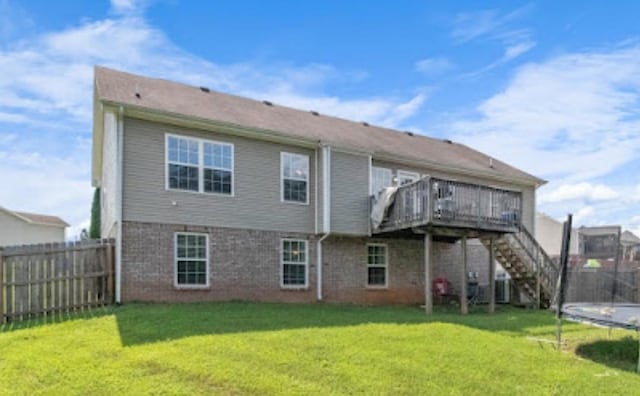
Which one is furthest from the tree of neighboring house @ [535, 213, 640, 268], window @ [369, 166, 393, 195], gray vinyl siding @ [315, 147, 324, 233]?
neighboring house @ [535, 213, 640, 268]

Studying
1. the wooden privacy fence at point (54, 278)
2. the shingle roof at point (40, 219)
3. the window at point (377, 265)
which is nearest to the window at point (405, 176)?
the window at point (377, 265)

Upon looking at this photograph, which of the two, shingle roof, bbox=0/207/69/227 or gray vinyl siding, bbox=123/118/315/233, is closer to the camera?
gray vinyl siding, bbox=123/118/315/233

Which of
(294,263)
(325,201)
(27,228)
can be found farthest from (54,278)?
(27,228)

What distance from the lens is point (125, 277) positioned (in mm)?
12047

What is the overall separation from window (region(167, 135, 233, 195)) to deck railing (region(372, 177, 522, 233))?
467 centimetres

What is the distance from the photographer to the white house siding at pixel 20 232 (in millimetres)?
31797

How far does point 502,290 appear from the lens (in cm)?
1992

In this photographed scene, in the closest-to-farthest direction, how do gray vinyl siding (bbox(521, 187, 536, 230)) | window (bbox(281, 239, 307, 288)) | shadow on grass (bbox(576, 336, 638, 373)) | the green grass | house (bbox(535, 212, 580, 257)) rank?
the green grass < shadow on grass (bbox(576, 336, 638, 373)) < window (bbox(281, 239, 307, 288)) < gray vinyl siding (bbox(521, 187, 536, 230)) < house (bbox(535, 212, 580, 257))

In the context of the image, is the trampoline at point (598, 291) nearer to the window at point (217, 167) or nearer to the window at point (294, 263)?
the window at point (294, 263)

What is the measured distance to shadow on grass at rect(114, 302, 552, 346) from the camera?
29.0ft

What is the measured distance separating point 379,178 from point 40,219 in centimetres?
2791

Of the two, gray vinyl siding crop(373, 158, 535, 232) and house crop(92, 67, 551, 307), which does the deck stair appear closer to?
house crop(92, 67, 551, 307)

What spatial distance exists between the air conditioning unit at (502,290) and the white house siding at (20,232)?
28290 mm

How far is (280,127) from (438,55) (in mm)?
5617
